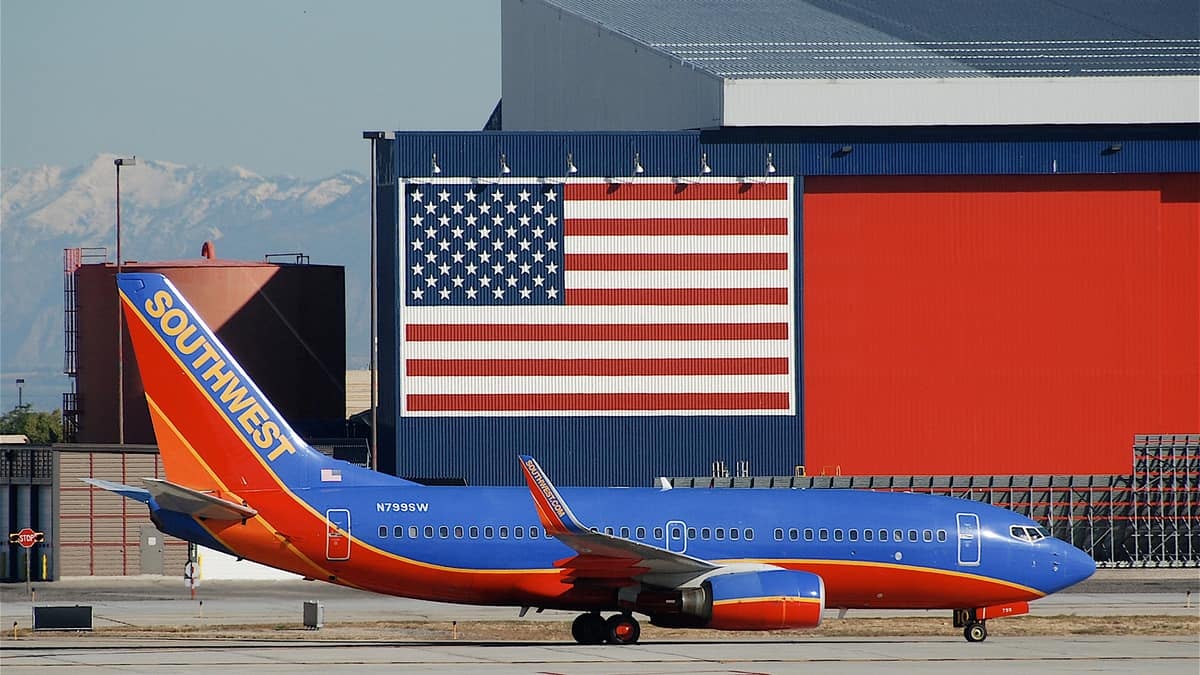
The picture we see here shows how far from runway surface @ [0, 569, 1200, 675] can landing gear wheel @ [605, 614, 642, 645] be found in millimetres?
360

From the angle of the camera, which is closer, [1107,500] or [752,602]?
[752,602]

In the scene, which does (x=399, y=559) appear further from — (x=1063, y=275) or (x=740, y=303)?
(x=1063, y=275)

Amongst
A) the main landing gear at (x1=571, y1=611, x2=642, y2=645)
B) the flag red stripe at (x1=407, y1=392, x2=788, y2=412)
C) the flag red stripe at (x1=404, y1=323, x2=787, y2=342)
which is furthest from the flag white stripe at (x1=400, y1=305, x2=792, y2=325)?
the main landing gear at (x1=571, y1=611, x2=642, y2=645)

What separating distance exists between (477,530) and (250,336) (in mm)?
43287

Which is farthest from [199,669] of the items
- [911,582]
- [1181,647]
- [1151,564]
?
[1151,564]

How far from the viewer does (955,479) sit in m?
68.1

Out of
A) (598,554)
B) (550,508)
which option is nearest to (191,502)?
(550,508)

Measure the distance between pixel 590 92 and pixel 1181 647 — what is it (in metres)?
46.7

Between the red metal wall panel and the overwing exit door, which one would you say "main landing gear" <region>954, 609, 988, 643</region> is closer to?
the overwing exit door

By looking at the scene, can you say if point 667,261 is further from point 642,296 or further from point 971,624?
point 971,624

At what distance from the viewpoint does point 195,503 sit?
3794cm

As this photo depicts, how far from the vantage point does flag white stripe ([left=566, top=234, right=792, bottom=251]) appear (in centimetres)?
6894

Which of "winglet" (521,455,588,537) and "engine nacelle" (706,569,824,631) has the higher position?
"winglet" (521,455,588,537)

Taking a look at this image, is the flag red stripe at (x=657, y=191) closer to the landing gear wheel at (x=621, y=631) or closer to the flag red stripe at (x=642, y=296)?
the flag red stripe at (x=642, y=296)
